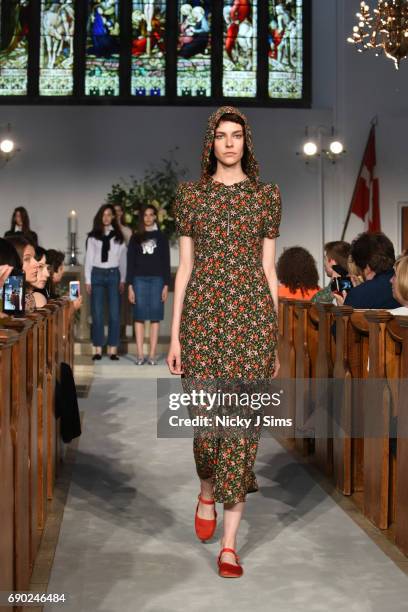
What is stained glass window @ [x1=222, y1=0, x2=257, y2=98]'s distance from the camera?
1461cm

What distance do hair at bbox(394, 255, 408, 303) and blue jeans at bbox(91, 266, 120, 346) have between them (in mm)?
7115

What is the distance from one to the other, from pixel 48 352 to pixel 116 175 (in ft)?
31.7

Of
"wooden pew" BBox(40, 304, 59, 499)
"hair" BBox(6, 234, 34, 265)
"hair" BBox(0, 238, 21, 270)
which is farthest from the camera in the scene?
"hair" BBox(6, 234, 34, 265)

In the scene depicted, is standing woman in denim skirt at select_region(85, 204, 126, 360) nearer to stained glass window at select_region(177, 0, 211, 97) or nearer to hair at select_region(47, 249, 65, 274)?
hair at select_region(47, 249, 65, 274)

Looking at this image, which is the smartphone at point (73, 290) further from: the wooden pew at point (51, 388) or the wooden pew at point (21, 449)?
the wooden pew at point (21, 449)

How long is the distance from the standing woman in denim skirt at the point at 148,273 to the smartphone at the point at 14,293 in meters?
5.90

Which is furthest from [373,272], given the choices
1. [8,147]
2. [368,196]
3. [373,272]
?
[8,147]

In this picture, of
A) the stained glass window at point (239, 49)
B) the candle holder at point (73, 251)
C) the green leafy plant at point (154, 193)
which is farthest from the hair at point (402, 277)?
the stained glass window at point (239, 49)

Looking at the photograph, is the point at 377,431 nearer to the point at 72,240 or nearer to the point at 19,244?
the point at 19,244

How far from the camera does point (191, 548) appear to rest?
13.2 ft

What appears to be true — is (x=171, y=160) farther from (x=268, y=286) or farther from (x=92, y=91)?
(x=268, y=286)

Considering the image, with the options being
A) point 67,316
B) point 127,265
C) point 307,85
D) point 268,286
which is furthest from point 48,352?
point 307,85

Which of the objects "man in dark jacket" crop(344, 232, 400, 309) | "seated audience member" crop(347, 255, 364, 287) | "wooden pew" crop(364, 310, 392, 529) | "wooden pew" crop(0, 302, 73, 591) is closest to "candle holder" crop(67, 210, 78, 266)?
"seated audience member" crop(347, 255, 364, 287)

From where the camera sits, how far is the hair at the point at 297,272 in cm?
707
